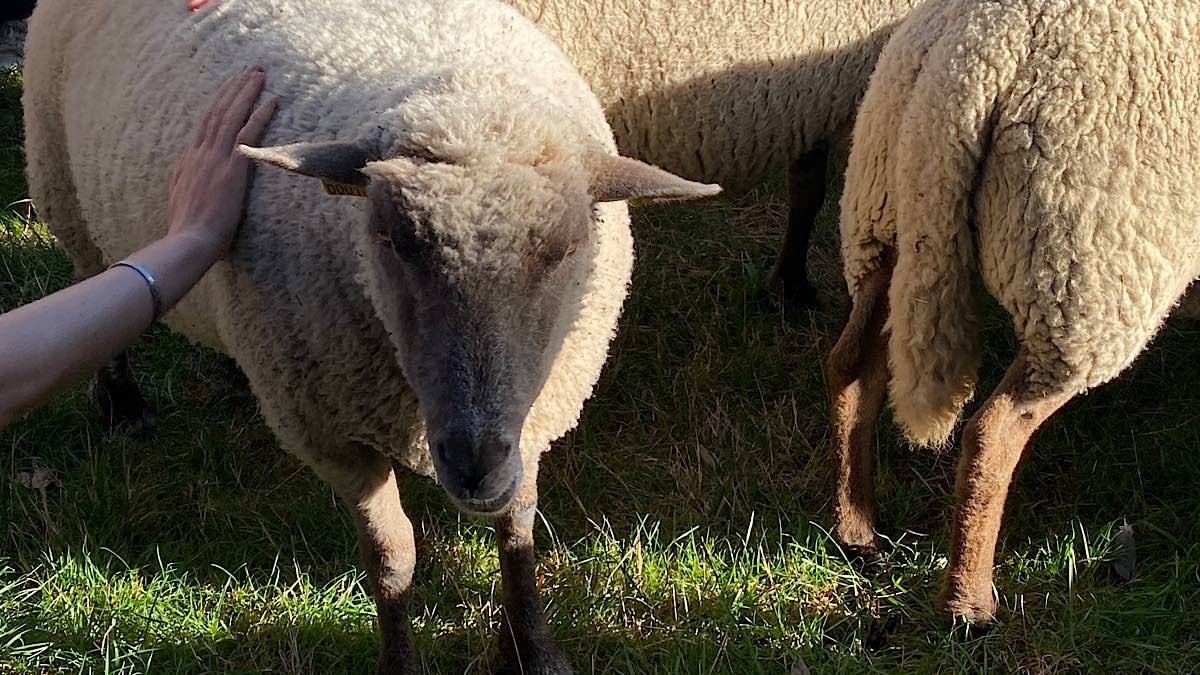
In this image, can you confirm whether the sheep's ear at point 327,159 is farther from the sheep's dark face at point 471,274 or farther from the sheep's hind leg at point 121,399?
the sheep's hind leg at point 121,399

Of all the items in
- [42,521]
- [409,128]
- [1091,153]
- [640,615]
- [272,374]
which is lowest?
[640,615]

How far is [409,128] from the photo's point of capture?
165 cm

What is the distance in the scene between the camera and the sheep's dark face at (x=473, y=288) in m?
1.55

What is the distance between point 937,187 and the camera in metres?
2.10

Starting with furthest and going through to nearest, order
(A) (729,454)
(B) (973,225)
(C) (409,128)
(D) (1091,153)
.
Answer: (A) (729,454) → (B) (973,225) → (D) (1091,153) → (C) (409,128)

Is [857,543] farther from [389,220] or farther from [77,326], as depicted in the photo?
[77,326]

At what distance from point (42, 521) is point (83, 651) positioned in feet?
1.75

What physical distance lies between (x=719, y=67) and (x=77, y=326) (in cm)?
209

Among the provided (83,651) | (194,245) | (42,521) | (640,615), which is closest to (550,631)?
(640,615)

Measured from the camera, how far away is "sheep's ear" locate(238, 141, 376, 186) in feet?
5.22

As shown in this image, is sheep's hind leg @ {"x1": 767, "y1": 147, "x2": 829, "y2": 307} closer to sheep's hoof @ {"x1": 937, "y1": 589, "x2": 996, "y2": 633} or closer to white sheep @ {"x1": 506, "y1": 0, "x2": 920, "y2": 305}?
white sheep @ {"x1": 506, "y1": 0, "x2": 920, "y2": 305}

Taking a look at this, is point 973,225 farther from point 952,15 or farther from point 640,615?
point 640,615

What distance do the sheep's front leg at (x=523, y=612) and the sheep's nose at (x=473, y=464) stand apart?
728mm

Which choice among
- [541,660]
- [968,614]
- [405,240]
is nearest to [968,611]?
[968,614]
